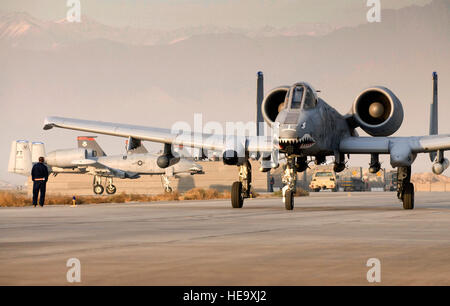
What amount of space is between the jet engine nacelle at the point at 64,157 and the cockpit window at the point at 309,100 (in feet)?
155

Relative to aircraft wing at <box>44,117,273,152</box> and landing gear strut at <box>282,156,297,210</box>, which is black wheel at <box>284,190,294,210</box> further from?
aircraft wing at <box>44,117,273,152</box>

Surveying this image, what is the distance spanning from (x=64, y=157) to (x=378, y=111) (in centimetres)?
4660

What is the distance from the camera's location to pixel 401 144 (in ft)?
86.6

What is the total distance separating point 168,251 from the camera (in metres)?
10.9

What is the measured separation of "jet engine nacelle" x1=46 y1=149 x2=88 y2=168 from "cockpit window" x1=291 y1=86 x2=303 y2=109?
4740 cm

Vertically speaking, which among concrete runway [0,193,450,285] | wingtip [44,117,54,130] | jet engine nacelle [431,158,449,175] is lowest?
concrete runway [0,193,450,285]

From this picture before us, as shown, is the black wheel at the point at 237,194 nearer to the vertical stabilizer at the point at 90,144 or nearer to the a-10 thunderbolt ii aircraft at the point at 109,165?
the a-10 thunderbolt ii aircraft at the point at 109,165

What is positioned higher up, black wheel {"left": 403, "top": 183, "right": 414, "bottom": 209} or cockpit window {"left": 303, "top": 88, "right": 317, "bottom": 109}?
cockpit window {"left": 303, "top": 88, "right": 317, "bottom": 109}

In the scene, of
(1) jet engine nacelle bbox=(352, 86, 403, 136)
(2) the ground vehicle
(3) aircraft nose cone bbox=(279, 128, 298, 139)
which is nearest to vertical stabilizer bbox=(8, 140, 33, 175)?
(2) the ground vehicle

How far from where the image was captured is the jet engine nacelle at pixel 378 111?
28.4m

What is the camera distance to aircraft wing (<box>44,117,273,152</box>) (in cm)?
2908

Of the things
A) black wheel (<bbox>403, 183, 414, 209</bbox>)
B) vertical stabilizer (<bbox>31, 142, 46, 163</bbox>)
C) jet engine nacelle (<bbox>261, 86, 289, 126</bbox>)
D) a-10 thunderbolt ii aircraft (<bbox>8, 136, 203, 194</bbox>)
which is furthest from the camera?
vertical stabilizer (<bbox>31, 142, 46, 163</bbox>)

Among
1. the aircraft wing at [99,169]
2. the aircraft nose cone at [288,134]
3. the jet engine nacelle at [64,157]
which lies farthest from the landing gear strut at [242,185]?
the jet engine nacelle at [64,157]
